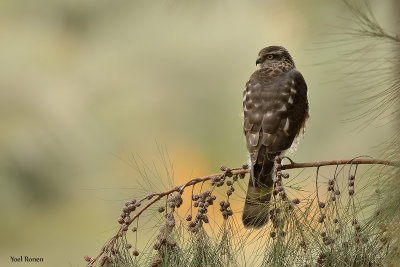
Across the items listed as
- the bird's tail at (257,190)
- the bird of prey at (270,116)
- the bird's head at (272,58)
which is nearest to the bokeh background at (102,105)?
the bird's head at (272,58)

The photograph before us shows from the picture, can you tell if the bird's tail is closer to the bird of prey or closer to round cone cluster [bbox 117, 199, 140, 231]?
the bird of prey

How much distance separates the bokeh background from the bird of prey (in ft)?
6.32

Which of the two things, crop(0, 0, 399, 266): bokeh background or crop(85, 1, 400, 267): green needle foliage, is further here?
crop(0, 0, 399, 266): bokeh background

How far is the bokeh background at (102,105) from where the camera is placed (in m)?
5.90

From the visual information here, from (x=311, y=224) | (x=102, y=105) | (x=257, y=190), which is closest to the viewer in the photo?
(x=311, y=224)

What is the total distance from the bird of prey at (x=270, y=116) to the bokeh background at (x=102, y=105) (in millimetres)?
1926

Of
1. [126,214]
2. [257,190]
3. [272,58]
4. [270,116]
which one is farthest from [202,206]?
[272,58]

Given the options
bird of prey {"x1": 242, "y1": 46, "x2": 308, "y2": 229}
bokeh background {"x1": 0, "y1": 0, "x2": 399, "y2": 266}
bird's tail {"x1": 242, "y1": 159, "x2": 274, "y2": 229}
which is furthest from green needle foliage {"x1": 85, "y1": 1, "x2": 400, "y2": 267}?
bokeh background {"x1": 0, "y1": 0, "x2": 399, "y2": 266}

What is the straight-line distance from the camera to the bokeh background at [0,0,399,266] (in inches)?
232

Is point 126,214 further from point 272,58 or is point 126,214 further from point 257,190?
point 272,58

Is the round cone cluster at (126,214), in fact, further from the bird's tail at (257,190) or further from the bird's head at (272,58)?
the bird's head at (272,58)

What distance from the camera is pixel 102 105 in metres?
6.43

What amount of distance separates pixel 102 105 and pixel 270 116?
120 inches

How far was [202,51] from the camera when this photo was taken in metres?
6.49
